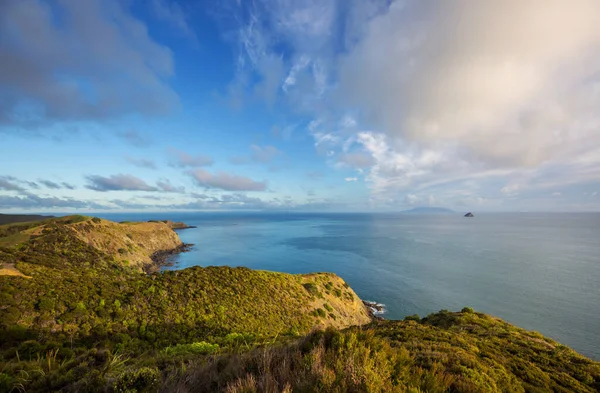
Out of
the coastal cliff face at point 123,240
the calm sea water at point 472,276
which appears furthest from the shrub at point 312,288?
the coastal cliff face at point 123,240

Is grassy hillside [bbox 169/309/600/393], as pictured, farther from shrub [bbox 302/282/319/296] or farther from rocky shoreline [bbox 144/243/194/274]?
rocky shoreline [bbox 144/243/194/274]

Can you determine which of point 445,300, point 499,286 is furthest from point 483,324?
point 499,286

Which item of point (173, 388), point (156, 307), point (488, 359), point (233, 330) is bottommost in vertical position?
point (233, 330)

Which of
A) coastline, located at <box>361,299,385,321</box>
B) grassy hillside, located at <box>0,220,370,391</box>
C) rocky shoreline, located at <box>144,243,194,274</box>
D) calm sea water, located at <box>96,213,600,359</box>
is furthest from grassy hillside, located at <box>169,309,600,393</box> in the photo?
rocky shoreline, located at <box>144,243,194,274</box>

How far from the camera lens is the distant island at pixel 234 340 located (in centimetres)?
559

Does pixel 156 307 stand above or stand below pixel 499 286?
above

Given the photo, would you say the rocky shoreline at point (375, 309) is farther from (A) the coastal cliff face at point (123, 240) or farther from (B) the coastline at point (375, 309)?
(A) the coastal cliff face at point (123, 240)

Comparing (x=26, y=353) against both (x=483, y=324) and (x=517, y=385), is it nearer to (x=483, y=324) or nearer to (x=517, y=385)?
(x=517, y=385)

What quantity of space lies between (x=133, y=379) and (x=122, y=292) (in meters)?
23.2

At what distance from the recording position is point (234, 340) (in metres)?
15.2

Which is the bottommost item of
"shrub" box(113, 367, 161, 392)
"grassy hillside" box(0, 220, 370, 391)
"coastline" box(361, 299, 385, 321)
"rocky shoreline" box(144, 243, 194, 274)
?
"coastline" box(361, 299, 385, 321)

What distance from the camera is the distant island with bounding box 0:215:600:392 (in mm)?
5586

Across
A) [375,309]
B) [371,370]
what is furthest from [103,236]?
[371,370]

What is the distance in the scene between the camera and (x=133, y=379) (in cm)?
541
